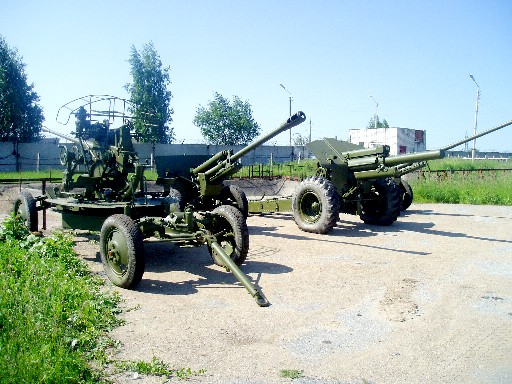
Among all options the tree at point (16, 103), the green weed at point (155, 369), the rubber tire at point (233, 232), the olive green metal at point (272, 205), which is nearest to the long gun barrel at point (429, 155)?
the olive green metal at point (272, 205)

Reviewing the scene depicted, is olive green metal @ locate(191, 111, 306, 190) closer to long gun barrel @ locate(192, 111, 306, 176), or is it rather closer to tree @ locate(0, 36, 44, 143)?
long gun barrel @ locate(192, 111, 306, 176)

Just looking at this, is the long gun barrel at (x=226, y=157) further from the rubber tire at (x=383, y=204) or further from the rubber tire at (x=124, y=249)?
the rubber tire at (x=383, y=204)

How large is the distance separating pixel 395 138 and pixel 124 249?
52269 millimetres

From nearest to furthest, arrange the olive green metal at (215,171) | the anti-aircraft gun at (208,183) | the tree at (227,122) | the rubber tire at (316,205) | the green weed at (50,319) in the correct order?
the green weed at (50,319) < the olive green metal at (215,171) < the anti-aircraft gun at (208,183) < the rubber tire at (316,205) < the tree at (227,122)

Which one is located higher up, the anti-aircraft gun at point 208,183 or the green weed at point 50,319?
the anti-aircraft gun at point 208,183

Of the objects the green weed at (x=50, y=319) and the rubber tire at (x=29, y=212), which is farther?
the rubber tire at (x=29, y=212)

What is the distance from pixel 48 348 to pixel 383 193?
30.0ft

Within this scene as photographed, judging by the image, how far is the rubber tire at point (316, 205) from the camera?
10.4 m

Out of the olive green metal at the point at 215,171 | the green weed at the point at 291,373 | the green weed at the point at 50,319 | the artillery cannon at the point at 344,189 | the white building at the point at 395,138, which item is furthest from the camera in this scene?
the white building at the point at 395,138

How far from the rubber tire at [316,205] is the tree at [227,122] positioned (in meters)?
36.0

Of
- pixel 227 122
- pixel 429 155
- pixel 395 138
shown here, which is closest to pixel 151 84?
pixel 227 122

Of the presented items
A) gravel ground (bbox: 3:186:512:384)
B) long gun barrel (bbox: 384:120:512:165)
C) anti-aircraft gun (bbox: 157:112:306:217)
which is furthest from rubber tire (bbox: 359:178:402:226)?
anti-aircraft gun (bbox: 157:112:306:217)

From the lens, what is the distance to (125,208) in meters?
7.29

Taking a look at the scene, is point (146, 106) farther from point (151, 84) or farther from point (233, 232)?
point (233, 232)
